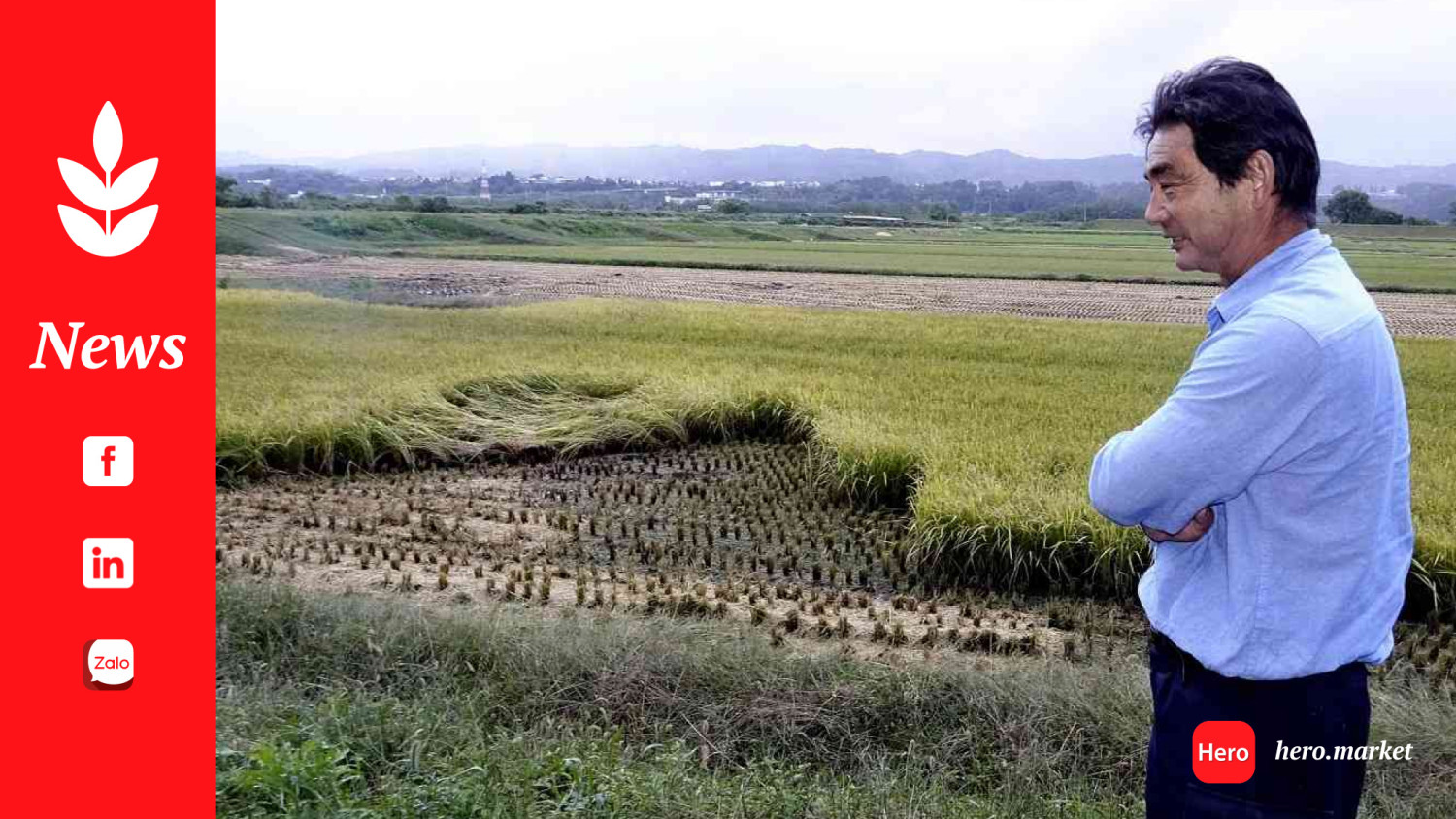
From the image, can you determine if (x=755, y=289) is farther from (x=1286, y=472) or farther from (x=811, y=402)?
(x=1286, y=472)

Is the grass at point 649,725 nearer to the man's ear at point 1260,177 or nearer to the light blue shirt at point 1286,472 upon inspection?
the light blue shirt at point 1286,472

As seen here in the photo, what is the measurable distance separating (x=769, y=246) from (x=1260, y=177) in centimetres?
3944

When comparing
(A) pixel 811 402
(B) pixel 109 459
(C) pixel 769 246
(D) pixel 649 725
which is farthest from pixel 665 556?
(C) pixel 769 246

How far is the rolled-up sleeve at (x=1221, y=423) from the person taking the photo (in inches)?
65.0

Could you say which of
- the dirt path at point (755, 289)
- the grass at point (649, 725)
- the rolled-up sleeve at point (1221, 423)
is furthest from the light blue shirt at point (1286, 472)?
the dirt path at point (755, 289)

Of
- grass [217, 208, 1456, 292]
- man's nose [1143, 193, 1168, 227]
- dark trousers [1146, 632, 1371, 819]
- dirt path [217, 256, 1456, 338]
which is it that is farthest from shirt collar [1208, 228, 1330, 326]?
grass [217, 208, 1456, 292]

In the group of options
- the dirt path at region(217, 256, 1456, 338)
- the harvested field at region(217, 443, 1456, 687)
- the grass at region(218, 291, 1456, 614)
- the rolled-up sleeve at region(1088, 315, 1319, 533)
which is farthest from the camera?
the dirt path at region(217, 256, 1456, 338)

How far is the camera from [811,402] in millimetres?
8680

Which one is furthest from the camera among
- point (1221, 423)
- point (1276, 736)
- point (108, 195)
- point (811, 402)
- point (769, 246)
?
point (769, 246)

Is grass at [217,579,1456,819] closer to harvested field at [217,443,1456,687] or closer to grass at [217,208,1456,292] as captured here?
harvested field at [217,443,1456,687]

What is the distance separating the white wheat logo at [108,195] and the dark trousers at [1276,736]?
1764 millimetres

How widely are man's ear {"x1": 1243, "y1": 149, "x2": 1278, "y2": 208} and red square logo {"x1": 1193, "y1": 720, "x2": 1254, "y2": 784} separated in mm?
746

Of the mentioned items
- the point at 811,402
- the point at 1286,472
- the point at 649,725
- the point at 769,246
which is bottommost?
the point at 649,725

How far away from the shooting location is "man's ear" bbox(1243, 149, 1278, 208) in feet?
5.82
